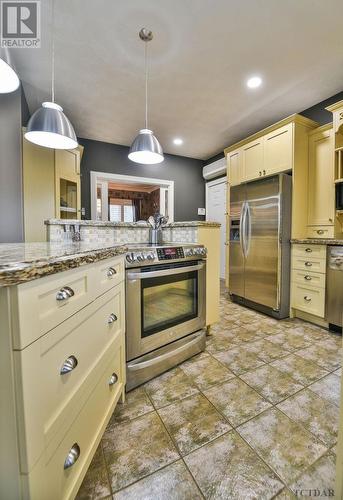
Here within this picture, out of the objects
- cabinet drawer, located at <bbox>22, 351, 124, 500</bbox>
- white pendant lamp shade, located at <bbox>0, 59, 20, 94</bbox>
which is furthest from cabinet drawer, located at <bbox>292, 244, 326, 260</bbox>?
white pendant lamp shade, located at <bbox>0, 59, 20, 94</bbox>

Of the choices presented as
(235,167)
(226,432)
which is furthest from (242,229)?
(226,432)

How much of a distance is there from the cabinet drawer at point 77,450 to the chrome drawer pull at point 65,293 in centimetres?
40

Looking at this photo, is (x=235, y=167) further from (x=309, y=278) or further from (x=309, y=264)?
(x=309, y=278)

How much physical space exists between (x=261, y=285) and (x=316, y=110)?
228 cm

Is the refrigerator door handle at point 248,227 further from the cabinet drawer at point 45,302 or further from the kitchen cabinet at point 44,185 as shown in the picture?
the cabinet drawer at point 45,302

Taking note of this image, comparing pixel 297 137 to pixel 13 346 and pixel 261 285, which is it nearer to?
pixel 261 285

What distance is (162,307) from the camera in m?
1.58

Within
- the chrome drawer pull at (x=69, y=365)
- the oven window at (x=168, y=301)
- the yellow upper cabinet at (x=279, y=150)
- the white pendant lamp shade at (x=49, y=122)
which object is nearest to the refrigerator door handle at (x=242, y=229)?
the yellow upper cabinet at (x=279, y=150)

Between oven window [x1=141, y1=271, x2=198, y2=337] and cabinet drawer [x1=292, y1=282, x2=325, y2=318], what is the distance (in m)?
1.48

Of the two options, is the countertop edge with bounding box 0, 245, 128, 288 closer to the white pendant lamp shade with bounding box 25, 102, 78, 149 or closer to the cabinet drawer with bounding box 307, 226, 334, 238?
the white pendant lamp shade with bounding box 25, 102, 78, 149

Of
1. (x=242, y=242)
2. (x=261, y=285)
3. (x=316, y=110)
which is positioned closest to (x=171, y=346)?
(x=261, y=285)

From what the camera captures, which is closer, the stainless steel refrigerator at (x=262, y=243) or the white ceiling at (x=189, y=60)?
the white ceiling at (x=189, y=60)

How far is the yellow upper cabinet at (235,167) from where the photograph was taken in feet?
10.2

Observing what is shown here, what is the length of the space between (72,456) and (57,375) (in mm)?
311
